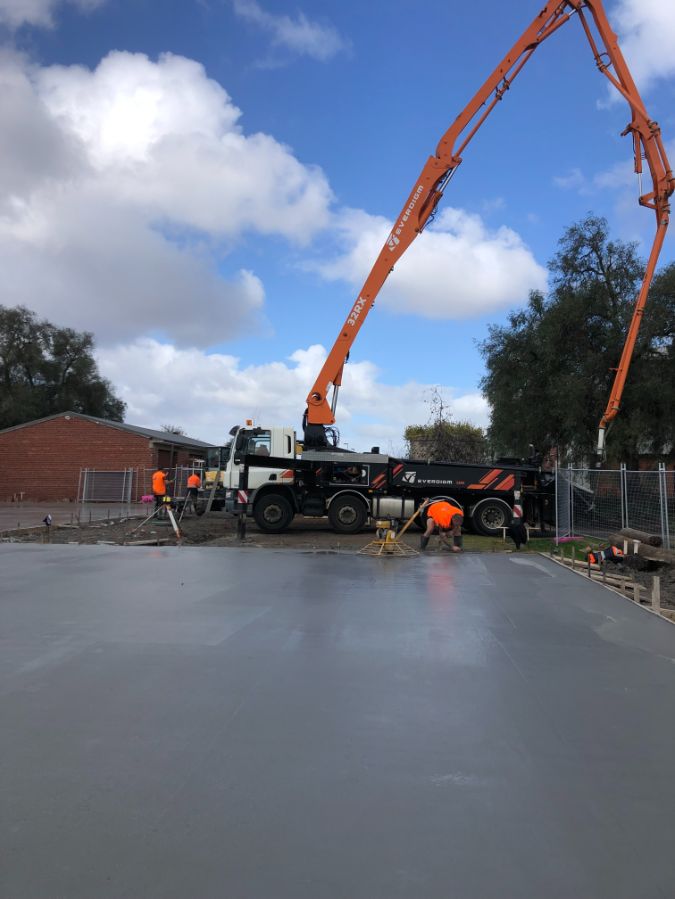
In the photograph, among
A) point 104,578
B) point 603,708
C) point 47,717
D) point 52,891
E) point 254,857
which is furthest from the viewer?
point 104,578

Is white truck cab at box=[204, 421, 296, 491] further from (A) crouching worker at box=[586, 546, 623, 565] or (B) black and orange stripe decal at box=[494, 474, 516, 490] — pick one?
(A) crouching worker at box=[586, 546, 623, 565]

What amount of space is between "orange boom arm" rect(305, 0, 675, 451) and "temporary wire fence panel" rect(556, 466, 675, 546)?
275 cm

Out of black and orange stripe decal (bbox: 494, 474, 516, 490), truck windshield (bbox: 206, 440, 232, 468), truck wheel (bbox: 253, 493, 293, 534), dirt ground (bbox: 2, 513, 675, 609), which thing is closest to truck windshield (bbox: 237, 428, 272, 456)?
truck windshield (bbox: 206, 440, 232, 468)

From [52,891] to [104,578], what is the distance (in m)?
7.50

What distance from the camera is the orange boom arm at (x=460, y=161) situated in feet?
60.2

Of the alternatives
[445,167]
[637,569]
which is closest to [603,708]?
[637,569]

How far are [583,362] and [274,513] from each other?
14256 millimetres

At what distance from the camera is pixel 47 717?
410 cm

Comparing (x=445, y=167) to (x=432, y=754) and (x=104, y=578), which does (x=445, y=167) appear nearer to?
(x=104, y=578)

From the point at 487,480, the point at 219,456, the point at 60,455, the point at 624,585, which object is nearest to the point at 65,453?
the point at 60,455

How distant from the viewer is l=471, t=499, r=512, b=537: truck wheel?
18562mm

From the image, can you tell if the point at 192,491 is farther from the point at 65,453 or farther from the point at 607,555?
the point at 65,453

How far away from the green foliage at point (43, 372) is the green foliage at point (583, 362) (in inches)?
1524

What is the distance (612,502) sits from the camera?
650 inches
